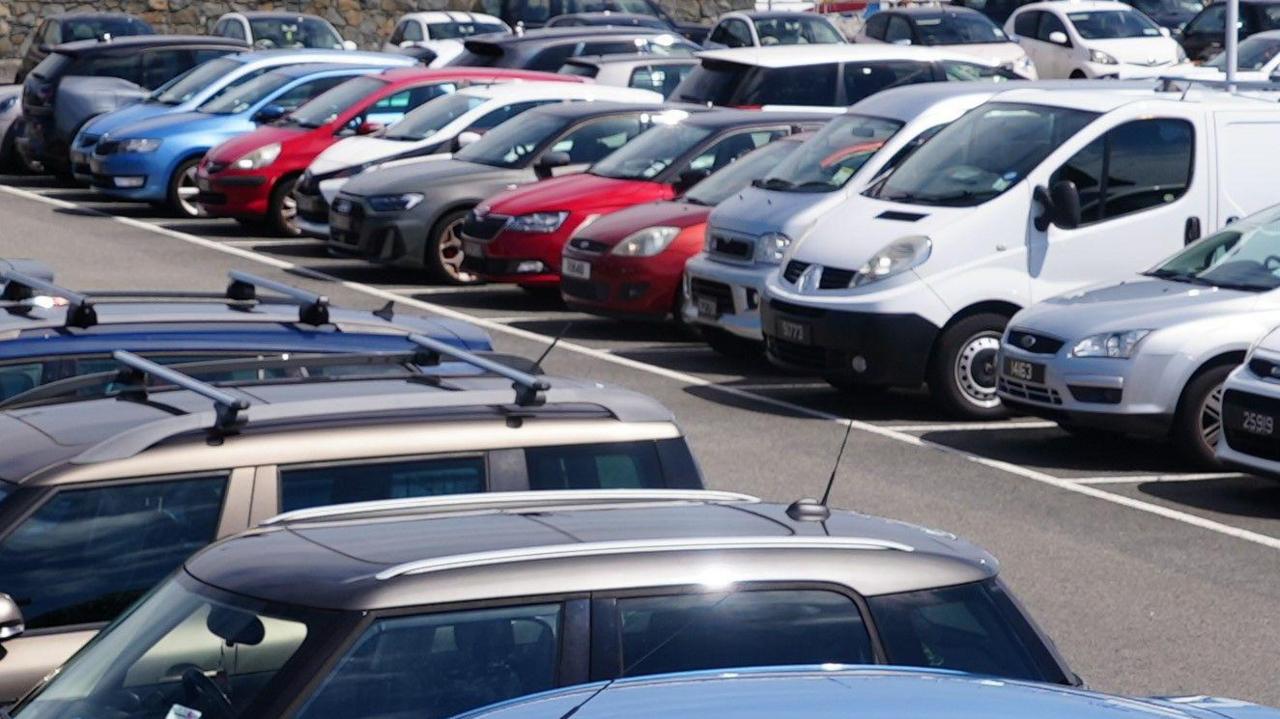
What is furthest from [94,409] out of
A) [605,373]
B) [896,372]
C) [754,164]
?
[754,164]

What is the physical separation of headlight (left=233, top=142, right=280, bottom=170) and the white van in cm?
970

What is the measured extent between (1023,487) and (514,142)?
30.6 ft

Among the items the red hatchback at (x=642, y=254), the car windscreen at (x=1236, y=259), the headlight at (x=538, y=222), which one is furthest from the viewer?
the headlight at (x=538, y=222)

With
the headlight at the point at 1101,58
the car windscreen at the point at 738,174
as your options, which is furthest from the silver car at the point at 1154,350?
the headlight at the point at 1101,58

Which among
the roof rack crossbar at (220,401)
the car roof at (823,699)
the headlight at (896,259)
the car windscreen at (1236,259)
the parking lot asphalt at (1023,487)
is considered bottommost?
the parking lot asphalt at (1023,487)

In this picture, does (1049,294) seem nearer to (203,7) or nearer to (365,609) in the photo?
(365,609)

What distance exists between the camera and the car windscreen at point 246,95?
976 inches

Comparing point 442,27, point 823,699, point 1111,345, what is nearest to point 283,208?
point 1111,345

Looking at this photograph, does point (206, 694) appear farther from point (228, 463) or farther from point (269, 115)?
point (269, 115)

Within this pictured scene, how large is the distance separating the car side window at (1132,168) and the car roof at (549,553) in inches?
355

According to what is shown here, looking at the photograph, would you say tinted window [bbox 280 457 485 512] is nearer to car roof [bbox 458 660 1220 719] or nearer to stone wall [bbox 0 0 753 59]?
car roof [bbox 458 660 1220 719]

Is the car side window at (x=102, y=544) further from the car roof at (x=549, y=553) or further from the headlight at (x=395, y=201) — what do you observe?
the headlight at (x=395, y=201)

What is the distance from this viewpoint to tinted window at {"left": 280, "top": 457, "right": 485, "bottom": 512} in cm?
569

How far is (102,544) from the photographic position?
5.60 m
